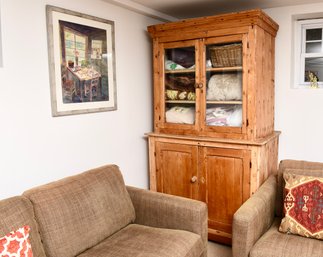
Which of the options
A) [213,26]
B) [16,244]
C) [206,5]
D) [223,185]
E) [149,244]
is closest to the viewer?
[16,244]

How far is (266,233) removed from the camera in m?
2.29

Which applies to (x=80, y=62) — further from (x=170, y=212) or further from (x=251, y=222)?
(x=251, y=222)

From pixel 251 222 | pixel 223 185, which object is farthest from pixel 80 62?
pixel 251 222

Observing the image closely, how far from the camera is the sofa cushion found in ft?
5.00

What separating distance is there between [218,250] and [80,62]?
1959 mm

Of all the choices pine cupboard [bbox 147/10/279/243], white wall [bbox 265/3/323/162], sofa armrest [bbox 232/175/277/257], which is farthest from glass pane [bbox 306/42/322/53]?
sofa armrest [bbox 232/175/277/257]

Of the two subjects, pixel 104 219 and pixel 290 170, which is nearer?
pixel 104 219

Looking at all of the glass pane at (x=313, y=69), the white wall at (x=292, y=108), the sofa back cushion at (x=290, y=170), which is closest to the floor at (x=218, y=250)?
the sofa back cushion at (x=290, y=170)

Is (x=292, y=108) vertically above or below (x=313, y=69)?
below

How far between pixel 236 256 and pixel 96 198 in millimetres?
1000

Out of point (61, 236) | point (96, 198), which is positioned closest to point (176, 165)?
point (96, 198)

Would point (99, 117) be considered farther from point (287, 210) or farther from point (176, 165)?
point (287, 210)

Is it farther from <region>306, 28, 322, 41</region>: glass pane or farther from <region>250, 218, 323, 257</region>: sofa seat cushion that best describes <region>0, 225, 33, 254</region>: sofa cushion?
<region>306, 28, 322, 41</region>: glass pane

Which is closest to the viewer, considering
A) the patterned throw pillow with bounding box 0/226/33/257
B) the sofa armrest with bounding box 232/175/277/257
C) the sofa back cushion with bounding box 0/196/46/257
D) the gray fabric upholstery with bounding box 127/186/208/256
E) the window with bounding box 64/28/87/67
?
the patterned throw pillow with bounding box 0/226/33/257
